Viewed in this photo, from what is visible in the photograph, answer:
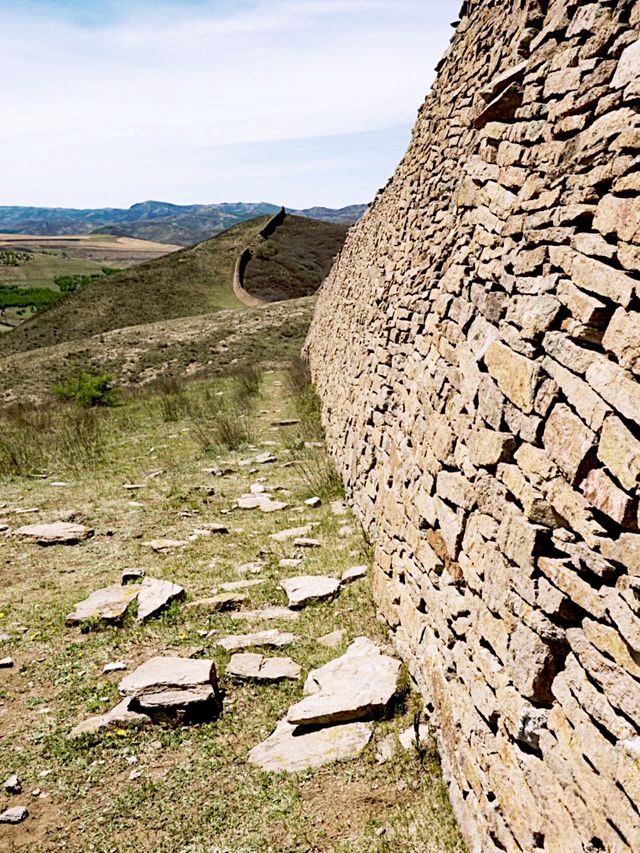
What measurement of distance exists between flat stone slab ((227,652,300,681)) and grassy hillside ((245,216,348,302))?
37508mm

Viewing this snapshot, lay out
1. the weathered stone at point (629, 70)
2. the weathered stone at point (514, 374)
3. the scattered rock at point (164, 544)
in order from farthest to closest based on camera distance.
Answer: the scattered rock at point (164, 544) < the weathered stone at point (514, 374) < the weathered stone at point (629, 70)

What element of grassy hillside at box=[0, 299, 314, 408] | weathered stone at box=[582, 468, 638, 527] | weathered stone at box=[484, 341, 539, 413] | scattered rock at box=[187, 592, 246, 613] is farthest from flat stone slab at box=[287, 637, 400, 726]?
grassy hillside at box=[0, 299, 314, 408]

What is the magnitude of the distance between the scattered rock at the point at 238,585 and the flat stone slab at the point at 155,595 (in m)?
0.38

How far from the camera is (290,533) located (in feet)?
24.4

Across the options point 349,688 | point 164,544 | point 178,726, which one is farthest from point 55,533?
point 349,688

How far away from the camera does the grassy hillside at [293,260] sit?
43500 mm

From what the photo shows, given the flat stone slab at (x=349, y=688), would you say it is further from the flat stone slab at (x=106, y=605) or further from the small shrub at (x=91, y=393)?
the small shrub at (x=91, y=393)

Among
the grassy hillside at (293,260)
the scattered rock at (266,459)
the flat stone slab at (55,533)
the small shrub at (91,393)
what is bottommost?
the small shrub at (91,393)

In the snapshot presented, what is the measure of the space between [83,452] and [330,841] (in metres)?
9.78

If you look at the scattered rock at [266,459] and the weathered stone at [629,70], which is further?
the scattered rock at [266,459]

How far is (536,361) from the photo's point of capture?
316cm

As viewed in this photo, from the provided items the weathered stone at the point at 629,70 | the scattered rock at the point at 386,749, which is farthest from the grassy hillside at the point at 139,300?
the weathered stone at the point at 629,70

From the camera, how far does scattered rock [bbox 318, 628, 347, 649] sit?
203 inches

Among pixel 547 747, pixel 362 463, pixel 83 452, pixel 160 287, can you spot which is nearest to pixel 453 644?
pixel 547 747
